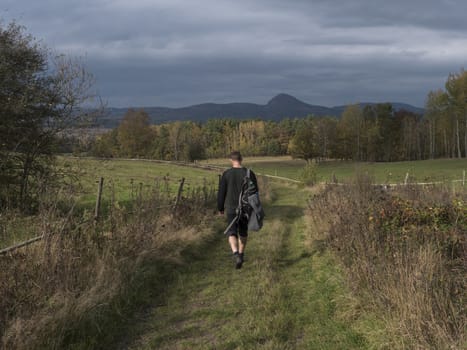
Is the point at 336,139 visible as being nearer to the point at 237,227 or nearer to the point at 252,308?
the point at 237,227

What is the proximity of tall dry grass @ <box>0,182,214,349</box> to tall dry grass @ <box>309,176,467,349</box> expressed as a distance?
135 inches

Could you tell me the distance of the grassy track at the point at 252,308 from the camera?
18.3 feet

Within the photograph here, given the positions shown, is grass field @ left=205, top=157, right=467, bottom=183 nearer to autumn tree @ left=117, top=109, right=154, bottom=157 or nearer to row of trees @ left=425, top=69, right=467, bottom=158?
row of trees @ left=425, top=69, right=467, bottom=158

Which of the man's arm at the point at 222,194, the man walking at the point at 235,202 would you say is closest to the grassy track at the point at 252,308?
the man walking at the point at 235,202

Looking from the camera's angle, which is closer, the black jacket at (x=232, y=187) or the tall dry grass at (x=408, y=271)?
the tall dry grass at (x=408, y=271)

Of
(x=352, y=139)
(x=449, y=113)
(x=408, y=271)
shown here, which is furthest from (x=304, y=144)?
(x=408, y=271)

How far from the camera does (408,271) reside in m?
5.62

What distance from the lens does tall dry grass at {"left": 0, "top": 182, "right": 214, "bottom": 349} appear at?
17.4 feet

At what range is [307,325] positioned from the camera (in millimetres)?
6094

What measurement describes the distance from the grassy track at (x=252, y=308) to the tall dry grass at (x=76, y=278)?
22.3 inches

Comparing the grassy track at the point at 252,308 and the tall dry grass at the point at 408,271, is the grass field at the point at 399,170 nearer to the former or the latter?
the tall dry grass at the point at 408,271

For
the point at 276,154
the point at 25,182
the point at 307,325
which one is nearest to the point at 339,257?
the point at 307,325

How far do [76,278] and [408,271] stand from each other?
4.67m

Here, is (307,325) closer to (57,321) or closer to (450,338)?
(450,338)
